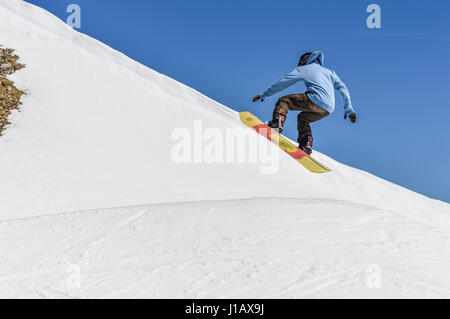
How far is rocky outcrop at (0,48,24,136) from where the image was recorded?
14.4m

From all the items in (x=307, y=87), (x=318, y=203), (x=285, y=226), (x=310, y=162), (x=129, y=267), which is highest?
(x=307, y=87)

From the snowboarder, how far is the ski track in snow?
58.4 inches

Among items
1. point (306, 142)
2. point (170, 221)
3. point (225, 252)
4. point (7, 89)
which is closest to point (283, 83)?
point (306, 142)

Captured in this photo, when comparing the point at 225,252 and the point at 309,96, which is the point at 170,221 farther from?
the point at 309,96

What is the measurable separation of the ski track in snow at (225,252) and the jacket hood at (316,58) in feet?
7.87

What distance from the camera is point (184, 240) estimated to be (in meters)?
5.70

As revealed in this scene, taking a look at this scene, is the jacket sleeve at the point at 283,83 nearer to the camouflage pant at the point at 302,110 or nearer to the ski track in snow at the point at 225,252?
the camouflage pant at the point at 302,110

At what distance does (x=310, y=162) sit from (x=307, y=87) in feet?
5.52

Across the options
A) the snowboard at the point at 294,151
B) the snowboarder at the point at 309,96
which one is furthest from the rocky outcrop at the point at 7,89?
the snowboarder at the point at 309,96

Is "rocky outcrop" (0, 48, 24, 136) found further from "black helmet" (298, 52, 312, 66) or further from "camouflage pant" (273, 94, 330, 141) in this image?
"black helmet" (298, 52, 312, 66)

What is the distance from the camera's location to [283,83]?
6.21 meters
